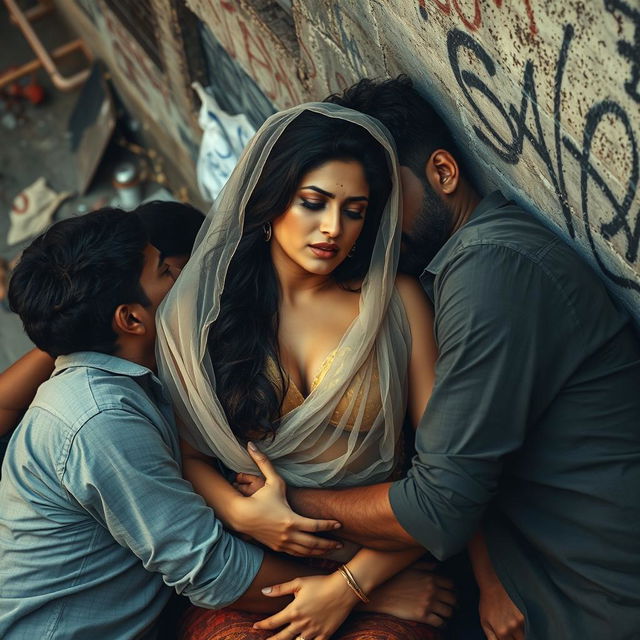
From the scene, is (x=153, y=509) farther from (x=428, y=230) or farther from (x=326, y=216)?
(x=428, y=230)

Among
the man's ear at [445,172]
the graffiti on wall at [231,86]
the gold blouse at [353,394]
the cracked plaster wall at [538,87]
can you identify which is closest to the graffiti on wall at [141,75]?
the graffiti on wall at [231,86]

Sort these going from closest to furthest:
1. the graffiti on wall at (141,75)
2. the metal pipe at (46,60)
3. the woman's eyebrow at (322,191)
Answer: the woman's eyebrow at (322,191) → the graffiti on wall at (141,75) → the metal pipe at (46,60)

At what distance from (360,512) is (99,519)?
2.54 feet

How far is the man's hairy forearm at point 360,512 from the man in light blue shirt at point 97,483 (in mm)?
212

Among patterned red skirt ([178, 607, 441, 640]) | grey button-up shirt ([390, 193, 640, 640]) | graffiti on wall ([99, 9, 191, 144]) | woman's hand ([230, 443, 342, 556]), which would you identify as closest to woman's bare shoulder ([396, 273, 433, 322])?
grey button-up shirt ([390, 193, 640, 640])

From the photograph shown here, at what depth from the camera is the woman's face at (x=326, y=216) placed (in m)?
2.57

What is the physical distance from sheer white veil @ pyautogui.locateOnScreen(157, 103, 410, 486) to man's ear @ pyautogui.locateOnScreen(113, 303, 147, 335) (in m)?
0.06

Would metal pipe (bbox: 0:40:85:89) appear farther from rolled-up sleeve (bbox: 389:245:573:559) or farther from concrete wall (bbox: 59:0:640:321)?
rolled-up sleeve (bbox: 389:245:573:559)

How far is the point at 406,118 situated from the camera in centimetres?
271

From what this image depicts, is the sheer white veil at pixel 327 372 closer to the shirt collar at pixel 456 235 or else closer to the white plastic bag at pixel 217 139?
the shirt collar at pixel 456 235

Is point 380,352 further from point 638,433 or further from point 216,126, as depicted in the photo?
point 216,126

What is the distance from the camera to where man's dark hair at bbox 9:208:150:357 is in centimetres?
259

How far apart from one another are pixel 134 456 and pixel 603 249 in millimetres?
1407

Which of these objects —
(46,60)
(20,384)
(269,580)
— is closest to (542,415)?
(269,580)
